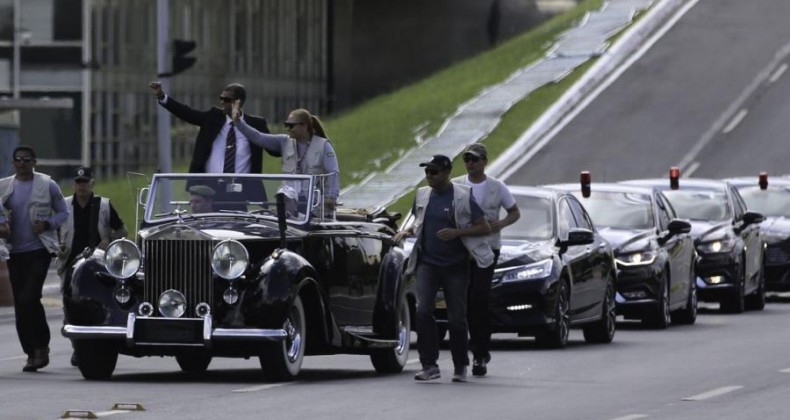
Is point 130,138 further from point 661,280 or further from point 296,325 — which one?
point 296,325

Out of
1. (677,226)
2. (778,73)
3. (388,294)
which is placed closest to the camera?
(388,294)

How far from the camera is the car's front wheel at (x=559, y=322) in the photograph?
18.6 meters

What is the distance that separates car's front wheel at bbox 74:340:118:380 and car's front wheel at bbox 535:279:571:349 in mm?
4809

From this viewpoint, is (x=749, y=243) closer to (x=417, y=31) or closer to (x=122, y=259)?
(x=122, y=259)

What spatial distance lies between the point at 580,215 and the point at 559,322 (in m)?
1.99

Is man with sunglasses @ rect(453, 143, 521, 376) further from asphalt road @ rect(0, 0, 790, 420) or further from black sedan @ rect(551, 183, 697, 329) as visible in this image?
black sedan @ rect(551, 183, 697, 329)

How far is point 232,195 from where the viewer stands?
616 inches

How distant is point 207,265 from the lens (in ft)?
47.8

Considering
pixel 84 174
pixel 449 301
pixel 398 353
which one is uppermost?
pixel 84 174

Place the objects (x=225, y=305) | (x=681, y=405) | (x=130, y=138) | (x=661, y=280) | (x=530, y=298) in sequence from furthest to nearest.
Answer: (x=130, y=138)
(x=661, y=280)
(x=530, y=298)
(x=225, y=305)
(x=681, y=405)

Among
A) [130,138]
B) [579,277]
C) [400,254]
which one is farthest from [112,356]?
[130,138]

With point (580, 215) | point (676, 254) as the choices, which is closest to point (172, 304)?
point (580, 215)

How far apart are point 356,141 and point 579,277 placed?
1191 inches

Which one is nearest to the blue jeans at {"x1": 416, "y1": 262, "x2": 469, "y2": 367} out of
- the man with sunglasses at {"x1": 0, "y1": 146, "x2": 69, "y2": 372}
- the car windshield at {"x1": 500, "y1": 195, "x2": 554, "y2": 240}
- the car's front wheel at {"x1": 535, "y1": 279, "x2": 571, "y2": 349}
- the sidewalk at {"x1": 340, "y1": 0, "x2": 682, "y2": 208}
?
the man with sunglasses at {"x1": 0, "y1": 146, "x2": 69, "y2": 372}
